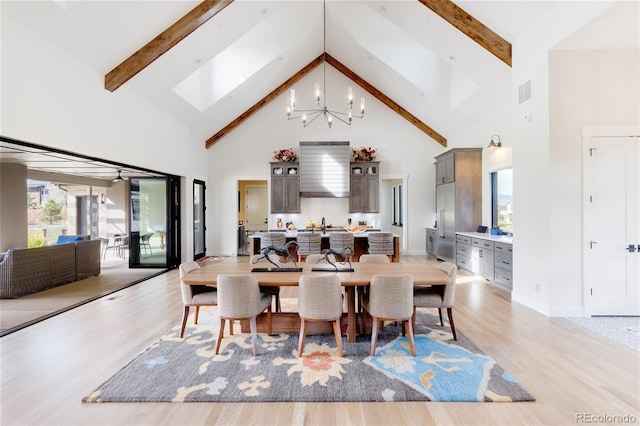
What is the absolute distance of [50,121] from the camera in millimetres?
3678

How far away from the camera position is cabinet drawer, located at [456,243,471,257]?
635 centimetres

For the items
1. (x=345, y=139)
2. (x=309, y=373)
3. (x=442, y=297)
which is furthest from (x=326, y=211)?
(x=309, y=373)

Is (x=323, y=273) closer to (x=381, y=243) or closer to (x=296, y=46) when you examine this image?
(x=381, y=243)

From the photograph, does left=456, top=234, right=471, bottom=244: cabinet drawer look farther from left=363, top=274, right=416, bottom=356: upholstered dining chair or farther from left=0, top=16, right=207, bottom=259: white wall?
left=0, top=16, right=207, bottom=259: white wall

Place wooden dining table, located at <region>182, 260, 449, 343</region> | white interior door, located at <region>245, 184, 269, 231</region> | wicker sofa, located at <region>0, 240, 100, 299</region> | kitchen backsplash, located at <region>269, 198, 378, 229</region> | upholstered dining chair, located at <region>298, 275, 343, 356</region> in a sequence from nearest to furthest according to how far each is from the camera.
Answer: upholstered dining chair, located at <region>298, 275, 343, 356</region>
wooden dining table, located at <region>182, 260, 449, 343</region>
wicker sofa, located at <region>0, 240, 100, 299</region>
kitchen backsplash, located at <region>269, 198, 378, 229</region>
white interior door, located at <region>245, 184, 269, 231</region>

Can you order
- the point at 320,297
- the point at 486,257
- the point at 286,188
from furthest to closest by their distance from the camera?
1. the point at 286,188
2. the point at 486,257
3. the point at 320,297

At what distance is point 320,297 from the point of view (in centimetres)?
273

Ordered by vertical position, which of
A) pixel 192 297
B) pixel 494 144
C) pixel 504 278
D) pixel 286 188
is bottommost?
pixel 504 278

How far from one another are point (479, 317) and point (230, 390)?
3.08 metres

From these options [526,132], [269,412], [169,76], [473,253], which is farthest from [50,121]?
[473,253]

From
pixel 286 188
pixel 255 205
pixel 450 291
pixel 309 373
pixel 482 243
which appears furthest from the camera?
pixel 255 205

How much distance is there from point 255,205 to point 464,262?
7.14 metres

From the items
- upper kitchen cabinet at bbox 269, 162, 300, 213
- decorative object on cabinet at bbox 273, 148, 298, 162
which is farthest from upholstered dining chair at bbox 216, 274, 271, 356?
decorative object on cabinet at bbox 273, 148, 298, 162

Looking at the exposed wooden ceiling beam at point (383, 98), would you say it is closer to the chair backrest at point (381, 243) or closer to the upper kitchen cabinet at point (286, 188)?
the upper kitchen cabinet at point (286, 188)
